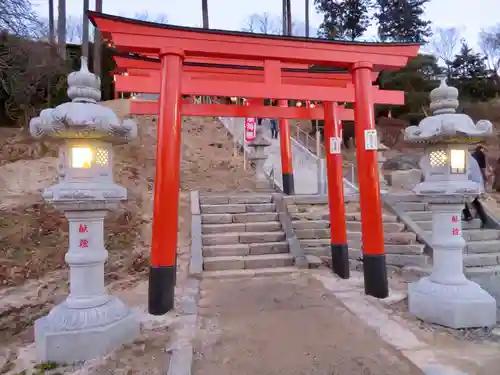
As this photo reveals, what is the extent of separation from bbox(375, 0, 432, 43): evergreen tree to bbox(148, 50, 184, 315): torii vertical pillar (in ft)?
73.9

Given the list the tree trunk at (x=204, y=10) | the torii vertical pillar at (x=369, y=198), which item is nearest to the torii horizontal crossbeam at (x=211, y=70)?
the torii vertical pillar at (x=369, y=198)

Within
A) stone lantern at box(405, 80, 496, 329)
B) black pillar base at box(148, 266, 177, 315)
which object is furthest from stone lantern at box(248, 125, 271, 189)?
stone lantern at box(405, 80, 496, 329)

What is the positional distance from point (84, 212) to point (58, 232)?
217 inches

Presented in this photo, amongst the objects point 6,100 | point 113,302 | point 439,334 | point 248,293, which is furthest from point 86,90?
point 6,100

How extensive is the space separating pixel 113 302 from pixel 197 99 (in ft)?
64.8

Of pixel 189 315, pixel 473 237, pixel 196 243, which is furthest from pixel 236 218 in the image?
pixel 473 237

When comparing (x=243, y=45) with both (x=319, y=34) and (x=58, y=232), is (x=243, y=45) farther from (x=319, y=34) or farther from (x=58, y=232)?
(x=319, y=34)

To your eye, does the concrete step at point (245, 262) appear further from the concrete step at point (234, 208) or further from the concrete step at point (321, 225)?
the concrete step at point (234, 208)

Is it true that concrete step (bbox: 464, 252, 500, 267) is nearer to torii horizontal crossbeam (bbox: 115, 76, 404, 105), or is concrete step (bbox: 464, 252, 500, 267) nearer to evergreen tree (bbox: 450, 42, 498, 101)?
torii horizontal crossbeam (bbox: 115, 76, 404, 105)

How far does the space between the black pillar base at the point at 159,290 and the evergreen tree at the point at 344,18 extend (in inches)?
947

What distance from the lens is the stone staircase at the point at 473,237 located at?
7219 mm

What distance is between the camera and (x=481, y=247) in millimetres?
7664

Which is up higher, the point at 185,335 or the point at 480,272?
the point at 480,272

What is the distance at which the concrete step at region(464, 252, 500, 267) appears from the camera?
23.8ft
